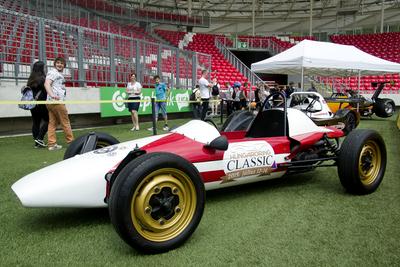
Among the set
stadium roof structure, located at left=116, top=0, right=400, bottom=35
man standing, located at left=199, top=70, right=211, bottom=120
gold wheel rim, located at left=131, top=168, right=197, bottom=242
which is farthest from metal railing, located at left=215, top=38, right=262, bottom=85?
gold wheel rim, located at left=131, top=168, right=197, bottom=242

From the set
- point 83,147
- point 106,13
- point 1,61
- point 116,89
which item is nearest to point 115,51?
point 116,89

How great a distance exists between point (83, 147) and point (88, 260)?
4.66 feet

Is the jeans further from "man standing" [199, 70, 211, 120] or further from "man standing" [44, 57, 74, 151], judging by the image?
"man standing" [199, 70, 211, 120]

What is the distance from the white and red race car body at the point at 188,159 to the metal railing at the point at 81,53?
6.21 m

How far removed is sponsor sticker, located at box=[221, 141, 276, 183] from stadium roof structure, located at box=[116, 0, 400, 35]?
25824 mm

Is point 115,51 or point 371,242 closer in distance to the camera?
point 371,242

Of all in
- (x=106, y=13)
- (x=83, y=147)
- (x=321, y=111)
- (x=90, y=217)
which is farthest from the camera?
(x=106, y=13)

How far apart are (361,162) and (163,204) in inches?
88.3

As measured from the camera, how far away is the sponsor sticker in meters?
3.19

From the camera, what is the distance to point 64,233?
2.65 meters

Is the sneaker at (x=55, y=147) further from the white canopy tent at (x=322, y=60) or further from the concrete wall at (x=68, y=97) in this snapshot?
the white canopy tent at (x=322, y=60)

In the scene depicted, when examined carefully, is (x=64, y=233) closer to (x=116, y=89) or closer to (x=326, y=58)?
(x=116, y=89)

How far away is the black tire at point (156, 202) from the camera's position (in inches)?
86.1

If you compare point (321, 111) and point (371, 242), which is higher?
point (321, 111)
